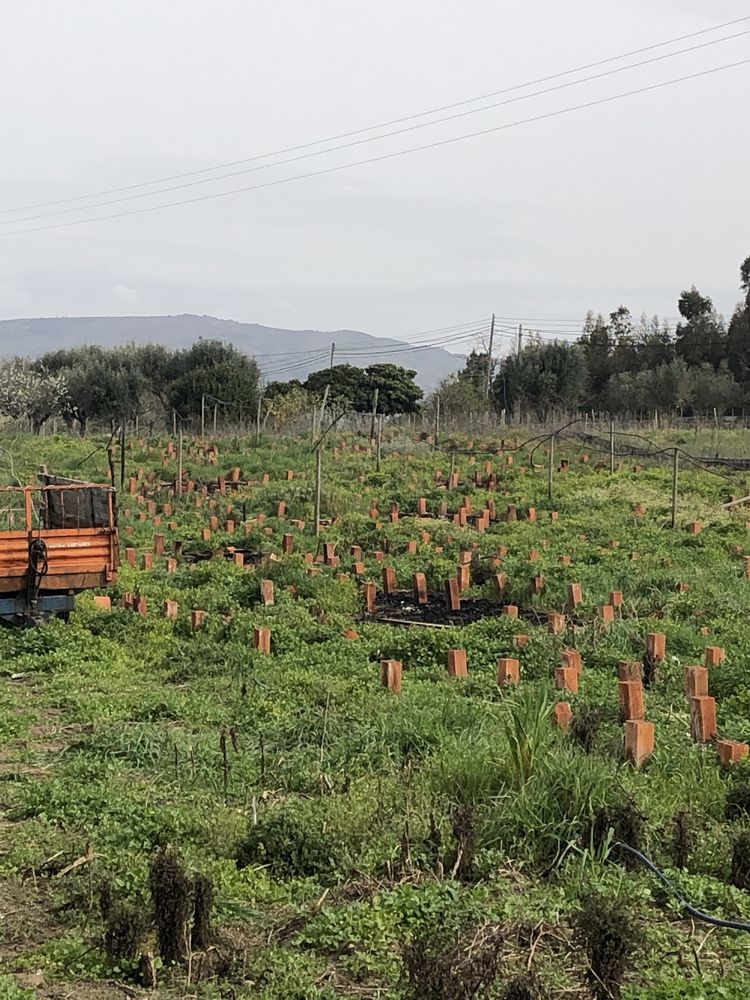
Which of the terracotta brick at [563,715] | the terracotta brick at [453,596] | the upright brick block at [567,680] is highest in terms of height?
the terracotta brick at [563,715]

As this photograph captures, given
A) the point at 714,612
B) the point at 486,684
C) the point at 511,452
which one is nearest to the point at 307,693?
the point at 486,684

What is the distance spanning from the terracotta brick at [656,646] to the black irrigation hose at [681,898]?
4.12 m

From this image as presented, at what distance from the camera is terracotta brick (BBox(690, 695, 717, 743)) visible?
6641mm

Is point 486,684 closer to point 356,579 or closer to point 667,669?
point 667,669

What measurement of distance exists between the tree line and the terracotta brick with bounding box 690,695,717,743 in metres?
38.7

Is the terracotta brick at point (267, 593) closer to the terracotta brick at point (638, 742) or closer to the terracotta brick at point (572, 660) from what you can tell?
the terracotta brick at point (572, 660)

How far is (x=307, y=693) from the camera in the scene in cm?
819

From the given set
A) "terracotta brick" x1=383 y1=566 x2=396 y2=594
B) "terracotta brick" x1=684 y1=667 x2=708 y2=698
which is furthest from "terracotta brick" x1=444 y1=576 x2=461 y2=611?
"terracotta brick" x1=684 y1=667 x2=708 y2=698

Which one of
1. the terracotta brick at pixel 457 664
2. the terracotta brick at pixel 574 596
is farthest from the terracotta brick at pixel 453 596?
the terracotta brick at pixel 457 664

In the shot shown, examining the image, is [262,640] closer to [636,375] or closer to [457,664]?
[457,664]

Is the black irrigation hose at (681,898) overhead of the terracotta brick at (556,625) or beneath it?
overhead

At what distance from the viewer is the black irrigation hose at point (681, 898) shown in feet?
13.4

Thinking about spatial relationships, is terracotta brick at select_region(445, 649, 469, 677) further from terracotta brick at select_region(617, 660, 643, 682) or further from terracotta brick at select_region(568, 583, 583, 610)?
terracotta brick at select_region(568, 583, 583, 610)

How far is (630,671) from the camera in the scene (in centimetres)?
830
